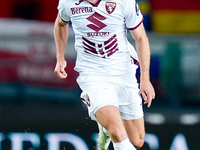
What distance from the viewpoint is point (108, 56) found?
4371 millimetres

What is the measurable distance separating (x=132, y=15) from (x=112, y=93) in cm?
61

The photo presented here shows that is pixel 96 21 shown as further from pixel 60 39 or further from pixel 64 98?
pixel 64 98

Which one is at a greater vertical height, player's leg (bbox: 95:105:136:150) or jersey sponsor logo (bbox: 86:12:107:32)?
jersey sponsor logo (bbox: 86:12:107:32)

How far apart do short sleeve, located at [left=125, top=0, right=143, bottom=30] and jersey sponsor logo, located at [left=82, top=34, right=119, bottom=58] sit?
0.16m

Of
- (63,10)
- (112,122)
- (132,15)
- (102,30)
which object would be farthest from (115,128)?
(63,10)

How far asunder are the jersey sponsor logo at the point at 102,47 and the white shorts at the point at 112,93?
0.18 m

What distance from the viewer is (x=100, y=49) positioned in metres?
4.32

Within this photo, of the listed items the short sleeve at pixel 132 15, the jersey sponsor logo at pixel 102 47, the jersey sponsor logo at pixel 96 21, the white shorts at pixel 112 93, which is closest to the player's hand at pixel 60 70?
the white shorts at pixel 112 93

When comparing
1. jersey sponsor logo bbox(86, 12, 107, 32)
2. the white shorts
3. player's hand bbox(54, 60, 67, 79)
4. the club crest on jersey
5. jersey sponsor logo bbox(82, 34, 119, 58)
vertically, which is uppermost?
the club crest on jersey

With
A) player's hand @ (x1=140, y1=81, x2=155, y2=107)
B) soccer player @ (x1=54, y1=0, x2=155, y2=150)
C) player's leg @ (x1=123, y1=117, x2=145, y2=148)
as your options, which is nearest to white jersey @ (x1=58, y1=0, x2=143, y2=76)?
soccer player @ (x1=54, y1=0, x2=155, y2=150)

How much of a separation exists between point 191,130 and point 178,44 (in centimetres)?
111

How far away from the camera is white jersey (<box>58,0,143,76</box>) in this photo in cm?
420

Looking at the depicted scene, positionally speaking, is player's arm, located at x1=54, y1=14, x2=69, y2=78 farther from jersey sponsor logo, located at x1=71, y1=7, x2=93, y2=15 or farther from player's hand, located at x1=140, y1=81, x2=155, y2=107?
player's hand, located at x1=140, y1=81, x2=155, y2=107

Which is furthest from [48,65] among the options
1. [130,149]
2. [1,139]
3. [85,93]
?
[130,149]
